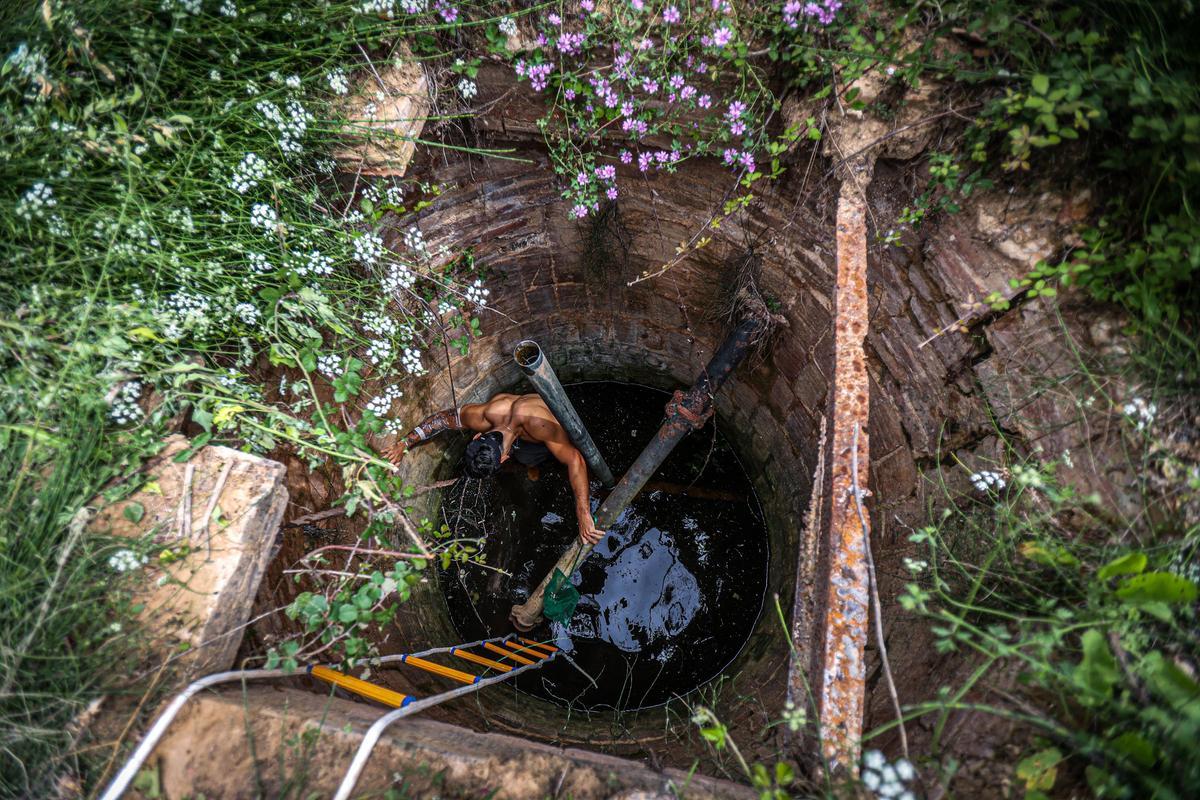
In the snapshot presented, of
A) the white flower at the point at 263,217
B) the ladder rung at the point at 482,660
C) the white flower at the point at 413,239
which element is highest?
the white flower at the point at 413,239

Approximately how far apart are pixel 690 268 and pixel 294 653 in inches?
118

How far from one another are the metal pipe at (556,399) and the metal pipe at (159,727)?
1784mm

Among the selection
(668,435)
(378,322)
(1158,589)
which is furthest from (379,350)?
(1158,589)

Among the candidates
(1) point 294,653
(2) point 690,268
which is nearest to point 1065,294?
(2) point 690,268

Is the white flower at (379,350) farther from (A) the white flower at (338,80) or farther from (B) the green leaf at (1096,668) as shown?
(B) the green leaf at (1096,668)

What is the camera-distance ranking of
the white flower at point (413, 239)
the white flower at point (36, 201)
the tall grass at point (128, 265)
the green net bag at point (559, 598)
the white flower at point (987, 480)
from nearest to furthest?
the tall grass at point (128, 265) → the white flower at point (36, 201) → the white flower at point (987, 480) → the white flower at point (413, 239) → the green net bag at point (559, 598)

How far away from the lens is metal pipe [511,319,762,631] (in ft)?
11.0

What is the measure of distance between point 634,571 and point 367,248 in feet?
9.80

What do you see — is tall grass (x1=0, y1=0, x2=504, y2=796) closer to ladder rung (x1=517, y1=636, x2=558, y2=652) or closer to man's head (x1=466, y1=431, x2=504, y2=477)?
man's head (x1=466, y1=431, x2=504, y2=477)

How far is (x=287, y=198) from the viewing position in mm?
2285

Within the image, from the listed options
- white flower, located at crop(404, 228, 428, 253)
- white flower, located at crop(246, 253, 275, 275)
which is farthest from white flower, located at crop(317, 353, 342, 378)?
white flower, located at crop(404, 228, 428, 253)

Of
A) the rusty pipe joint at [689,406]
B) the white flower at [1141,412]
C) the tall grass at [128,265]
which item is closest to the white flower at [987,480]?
the white flower at [1141,412]

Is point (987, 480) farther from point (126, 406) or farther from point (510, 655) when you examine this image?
point (126, 406)

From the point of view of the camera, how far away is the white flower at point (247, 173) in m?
2.00
